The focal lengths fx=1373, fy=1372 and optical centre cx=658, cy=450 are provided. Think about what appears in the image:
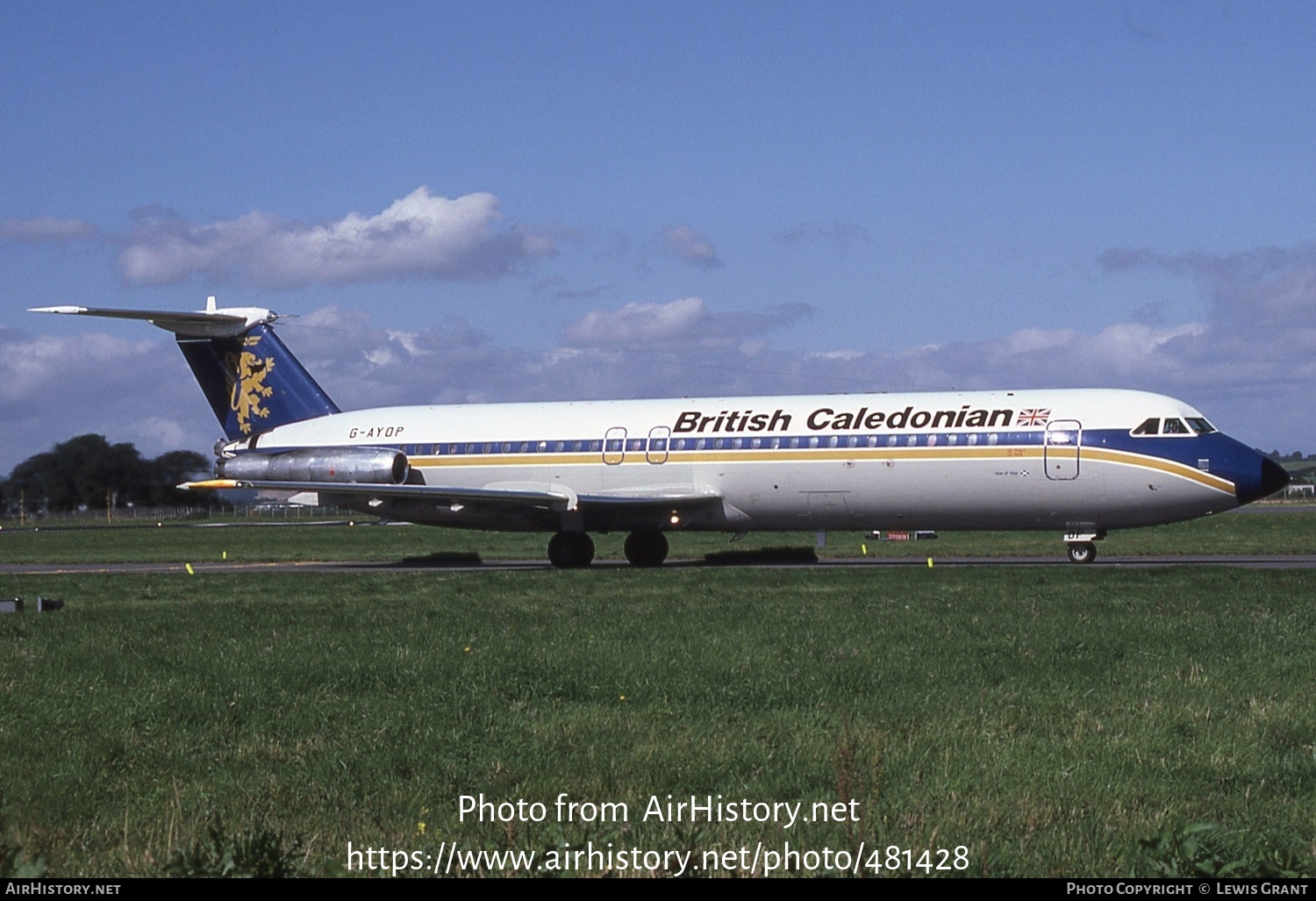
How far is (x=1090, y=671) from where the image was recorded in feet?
38.7

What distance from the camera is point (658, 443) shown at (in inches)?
1303

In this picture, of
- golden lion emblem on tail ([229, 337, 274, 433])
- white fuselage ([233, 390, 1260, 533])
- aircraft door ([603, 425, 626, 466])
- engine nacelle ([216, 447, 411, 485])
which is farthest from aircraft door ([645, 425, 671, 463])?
golden lion emblem on tail ([229, 337, 274, 433])

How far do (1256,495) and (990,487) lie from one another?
546 cm

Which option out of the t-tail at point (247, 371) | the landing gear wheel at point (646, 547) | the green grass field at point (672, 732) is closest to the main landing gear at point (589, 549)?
the landing gear wheel at point (646, 547)

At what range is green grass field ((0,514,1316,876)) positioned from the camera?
6.91m

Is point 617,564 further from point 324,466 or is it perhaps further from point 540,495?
point 324,466

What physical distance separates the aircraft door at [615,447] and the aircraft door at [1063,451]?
9.98 m

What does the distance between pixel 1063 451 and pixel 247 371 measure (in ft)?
72.2

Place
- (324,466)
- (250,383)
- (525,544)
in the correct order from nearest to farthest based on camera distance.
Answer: (324,466)
(250,383)
(525,544)

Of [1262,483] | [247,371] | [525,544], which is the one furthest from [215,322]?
[1262,483]

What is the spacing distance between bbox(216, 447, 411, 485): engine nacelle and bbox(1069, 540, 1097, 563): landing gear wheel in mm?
16659

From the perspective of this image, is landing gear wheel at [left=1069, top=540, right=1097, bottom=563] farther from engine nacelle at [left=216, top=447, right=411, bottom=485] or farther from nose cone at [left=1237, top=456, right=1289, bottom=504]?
engine nacelle at [left=216, top=447, right=411, bottom=485]
